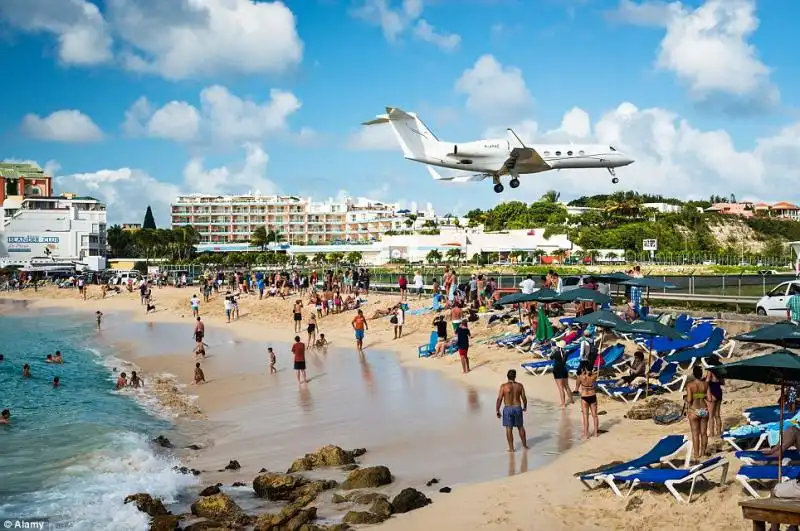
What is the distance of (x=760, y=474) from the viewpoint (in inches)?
330

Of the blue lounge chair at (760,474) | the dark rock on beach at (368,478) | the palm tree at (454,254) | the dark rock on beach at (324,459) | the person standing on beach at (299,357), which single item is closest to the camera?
the blue lounge chair at (760,474)

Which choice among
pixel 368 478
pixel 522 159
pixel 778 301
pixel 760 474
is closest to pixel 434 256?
pixel 522 159

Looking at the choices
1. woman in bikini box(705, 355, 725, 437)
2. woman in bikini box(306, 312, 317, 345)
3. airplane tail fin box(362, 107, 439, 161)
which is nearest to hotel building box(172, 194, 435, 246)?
airplane tail fin box(362, 107, 439, 161)

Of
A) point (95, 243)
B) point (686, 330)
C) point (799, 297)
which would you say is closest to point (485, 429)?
point (686, 330)

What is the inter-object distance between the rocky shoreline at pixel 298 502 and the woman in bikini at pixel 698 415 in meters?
3.33

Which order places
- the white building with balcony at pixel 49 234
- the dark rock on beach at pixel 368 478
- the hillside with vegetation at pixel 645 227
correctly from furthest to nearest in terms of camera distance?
the white building with balcony at pixel 49 234
the hillside with vegetation at pixel 645 227
the dark rock on beach at pixel 368 478

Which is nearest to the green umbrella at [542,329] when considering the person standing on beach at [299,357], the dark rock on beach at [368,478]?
the person standing on beach at [299,357]

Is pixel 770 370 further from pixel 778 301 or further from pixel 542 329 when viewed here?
pixel 778 301

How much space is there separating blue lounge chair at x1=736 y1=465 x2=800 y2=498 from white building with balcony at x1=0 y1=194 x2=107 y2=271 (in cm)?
9137

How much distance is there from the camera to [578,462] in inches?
431

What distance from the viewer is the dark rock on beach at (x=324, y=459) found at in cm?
1180

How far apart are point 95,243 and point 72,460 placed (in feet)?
300

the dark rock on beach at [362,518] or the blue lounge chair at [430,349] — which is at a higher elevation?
the blue lounge chair at [430,349]

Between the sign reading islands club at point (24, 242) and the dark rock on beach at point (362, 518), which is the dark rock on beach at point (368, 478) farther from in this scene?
the sign reading islands club at point (24, 242)
